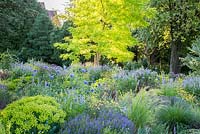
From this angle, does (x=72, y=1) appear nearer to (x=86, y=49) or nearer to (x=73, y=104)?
(x=86, y=49)

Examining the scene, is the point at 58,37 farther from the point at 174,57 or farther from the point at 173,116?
the point at 173,116

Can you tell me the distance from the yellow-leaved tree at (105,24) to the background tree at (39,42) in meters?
17.3

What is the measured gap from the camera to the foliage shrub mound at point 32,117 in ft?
13.9

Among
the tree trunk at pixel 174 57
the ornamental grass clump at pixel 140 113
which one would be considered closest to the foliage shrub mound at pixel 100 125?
the ornamental grass clump at pixel 140 113

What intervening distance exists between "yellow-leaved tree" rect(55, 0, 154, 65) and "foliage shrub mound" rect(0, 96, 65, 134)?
10.5m

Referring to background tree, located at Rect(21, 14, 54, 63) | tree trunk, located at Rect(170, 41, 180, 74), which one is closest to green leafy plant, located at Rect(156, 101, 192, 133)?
tree trunk, located at Rect(170, 41, 180, 74)

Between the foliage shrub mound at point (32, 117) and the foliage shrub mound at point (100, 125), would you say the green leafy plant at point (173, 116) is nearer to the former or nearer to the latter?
the foliage shrub mound at point (100, 125)

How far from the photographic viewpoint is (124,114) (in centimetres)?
534

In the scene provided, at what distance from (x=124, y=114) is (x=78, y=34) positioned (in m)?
10.8

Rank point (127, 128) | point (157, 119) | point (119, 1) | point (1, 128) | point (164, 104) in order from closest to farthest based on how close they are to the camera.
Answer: point (1, 128)
point (127, 128)
point (157, 119)
point (164, 104)
point (119, 1)

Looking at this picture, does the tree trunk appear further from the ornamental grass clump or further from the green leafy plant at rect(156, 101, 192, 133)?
the ornamental grass clump

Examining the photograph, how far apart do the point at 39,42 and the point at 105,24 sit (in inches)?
729

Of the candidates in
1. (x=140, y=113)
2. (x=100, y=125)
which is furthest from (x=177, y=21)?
(x=100, y=125)

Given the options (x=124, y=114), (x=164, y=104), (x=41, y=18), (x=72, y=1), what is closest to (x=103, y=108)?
(x=124, y=114)
